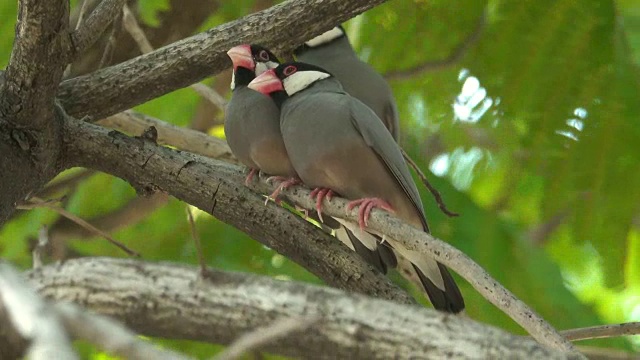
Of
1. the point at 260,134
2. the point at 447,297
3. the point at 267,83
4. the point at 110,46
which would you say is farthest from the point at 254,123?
the point at 447,297

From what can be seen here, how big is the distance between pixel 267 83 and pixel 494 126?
6.78 ft

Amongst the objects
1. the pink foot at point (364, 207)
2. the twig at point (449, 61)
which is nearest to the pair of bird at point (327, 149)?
the pink foot at point (364, 207)

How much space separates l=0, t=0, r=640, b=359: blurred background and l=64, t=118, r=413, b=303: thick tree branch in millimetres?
1007

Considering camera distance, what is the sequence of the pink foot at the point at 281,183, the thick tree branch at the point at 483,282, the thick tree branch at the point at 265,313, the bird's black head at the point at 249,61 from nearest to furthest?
1. the thick tree branch at the point at 265,313
2. the thick tree branch at the point at 483,282
3. the pink foot at the point at 281,183
4. the bird's black head at the point at 249,61

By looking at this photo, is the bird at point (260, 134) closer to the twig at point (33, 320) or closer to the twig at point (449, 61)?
the twig at point (449, 61)

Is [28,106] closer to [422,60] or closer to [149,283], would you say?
[149,283]

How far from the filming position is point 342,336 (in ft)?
6.86

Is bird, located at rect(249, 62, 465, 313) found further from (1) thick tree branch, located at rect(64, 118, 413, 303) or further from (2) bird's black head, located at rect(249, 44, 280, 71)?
(1) thick tree branch, located at rect(64, 118, 413, 303)

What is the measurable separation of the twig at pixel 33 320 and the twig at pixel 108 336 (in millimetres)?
63

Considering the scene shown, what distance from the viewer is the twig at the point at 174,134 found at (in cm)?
470

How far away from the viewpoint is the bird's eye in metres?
4.13

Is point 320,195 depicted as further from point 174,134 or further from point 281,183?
point 174,134

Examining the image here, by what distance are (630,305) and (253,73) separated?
5.11 m

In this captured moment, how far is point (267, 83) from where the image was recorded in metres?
4.05
